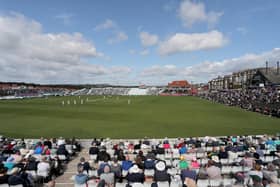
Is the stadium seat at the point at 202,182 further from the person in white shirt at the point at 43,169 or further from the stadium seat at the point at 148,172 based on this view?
the person in white shirt at the point at 43,169

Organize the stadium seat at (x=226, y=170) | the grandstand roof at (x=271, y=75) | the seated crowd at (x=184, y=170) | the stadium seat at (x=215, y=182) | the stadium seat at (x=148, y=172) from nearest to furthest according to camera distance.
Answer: the seated crowd at (x=184, y=170) < the stadium seat at (x=215, y=182) < the stadium seat at (x=148, y=172) < the stadium seat at (x=226, y=170) < the grandstand roof at (x=271, y=75)

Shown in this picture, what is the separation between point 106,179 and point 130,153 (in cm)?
465

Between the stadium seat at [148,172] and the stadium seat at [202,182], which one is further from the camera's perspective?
the stadium seat at [148,172]

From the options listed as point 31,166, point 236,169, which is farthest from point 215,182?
point 31,166

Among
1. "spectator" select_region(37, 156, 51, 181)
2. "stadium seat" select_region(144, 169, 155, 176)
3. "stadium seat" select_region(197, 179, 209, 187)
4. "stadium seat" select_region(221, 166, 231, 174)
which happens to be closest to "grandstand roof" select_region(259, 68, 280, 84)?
"stadium seat" select_region(221, 166, 231, 174)

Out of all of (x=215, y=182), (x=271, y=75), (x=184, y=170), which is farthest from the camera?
(x=271, y=75)

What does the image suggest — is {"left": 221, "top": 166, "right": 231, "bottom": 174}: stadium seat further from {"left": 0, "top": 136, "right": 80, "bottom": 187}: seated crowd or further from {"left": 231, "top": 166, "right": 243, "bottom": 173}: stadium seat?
{"left": 0, "top": 136, "right": 80, "bottom": 187}: seated crowd

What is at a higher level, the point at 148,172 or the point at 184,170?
the point at 184,170

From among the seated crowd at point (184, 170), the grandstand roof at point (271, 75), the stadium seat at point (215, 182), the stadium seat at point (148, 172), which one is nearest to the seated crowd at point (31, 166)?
the seated crowd at point (184, 170)

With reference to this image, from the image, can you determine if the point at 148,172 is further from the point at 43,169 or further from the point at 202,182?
the point at 43,169

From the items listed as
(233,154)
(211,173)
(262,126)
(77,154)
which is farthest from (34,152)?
(262,126)

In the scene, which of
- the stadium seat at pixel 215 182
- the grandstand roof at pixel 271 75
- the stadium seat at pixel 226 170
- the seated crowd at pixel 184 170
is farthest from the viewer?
the grandstand roof at pixel 271 75

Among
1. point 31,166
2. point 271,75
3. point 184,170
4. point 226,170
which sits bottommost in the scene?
point 226,170

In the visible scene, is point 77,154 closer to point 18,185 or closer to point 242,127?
point 18,185
